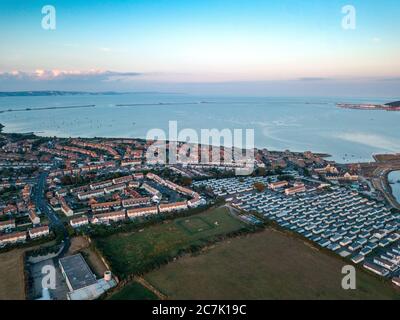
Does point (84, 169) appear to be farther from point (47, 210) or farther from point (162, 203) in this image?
point (162, 203)

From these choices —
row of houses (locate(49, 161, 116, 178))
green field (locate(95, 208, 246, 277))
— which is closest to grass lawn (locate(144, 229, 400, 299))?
green field (locate(95, 208, 246, 277))

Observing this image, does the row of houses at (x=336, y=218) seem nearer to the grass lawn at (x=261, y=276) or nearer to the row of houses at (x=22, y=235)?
the grass lawn at (x=261, y=276)

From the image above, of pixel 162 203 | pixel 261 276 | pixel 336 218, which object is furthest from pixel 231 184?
pixel 261 276

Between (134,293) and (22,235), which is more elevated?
(22,235)

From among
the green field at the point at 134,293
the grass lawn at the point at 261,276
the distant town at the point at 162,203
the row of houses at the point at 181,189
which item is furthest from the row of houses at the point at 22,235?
the row of houses at the point at 181,189

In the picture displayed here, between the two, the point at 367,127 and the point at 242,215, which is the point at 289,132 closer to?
the point at 367,127
